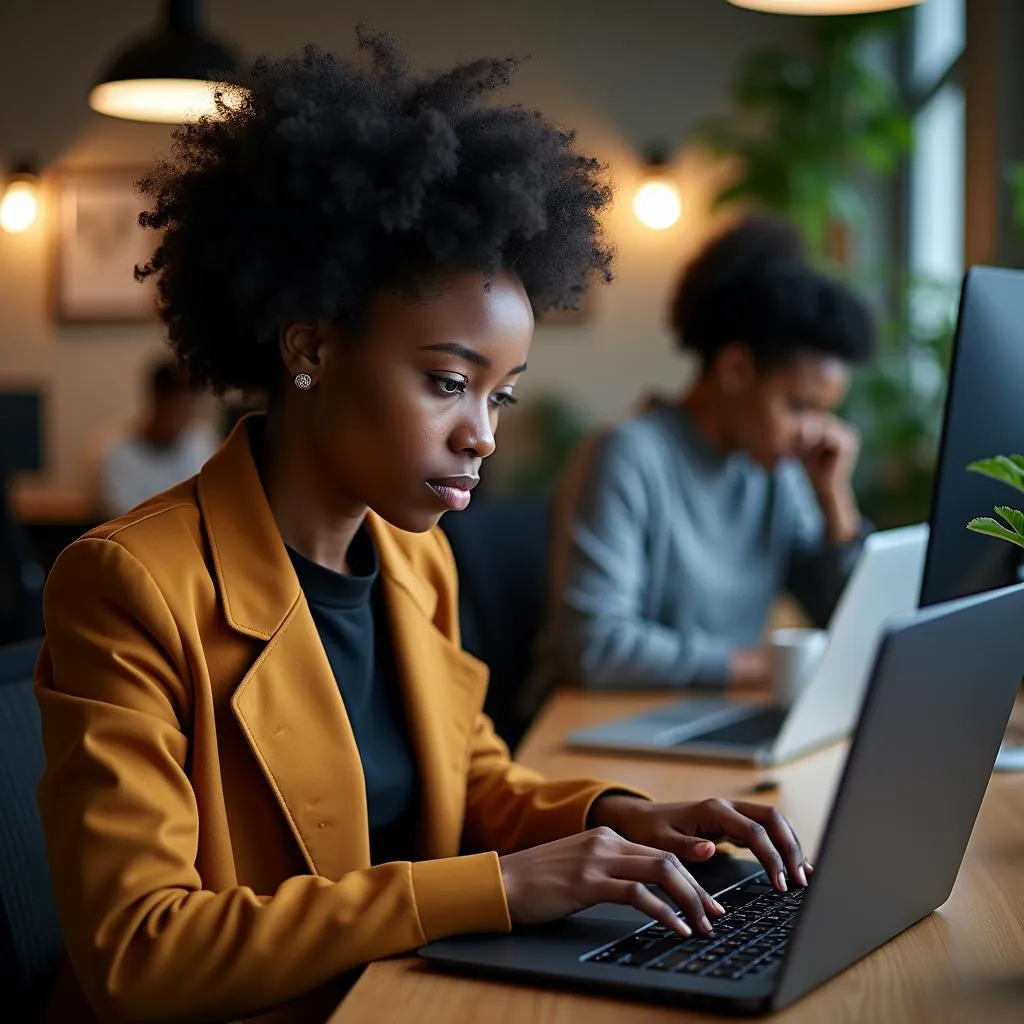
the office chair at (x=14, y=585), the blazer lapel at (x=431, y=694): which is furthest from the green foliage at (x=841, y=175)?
the blazer lapel at (x=431, y=694)

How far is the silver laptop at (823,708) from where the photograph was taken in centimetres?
158

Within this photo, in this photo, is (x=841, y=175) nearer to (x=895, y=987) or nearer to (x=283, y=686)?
(x=283, y=686)

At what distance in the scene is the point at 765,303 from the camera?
243 centimetres

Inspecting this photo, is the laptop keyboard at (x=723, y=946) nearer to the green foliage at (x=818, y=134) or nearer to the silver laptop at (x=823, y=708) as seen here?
the silver laptop at (x=823, y=708)

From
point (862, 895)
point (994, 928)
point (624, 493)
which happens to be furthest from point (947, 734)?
point (624, 493)

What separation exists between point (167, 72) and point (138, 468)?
116 inches

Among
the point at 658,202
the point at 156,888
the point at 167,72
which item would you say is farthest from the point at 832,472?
the point at 658,202

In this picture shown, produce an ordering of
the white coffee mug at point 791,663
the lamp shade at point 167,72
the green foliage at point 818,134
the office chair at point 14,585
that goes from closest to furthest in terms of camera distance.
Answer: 1. the white coffee mug at point 791,663
2. the lamp shade at point 167,72
3. the office chair at point 14,585
4. the green foliage at point 818,134

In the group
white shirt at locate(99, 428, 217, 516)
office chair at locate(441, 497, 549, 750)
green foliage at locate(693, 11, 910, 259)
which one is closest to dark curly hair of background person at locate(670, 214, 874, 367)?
office chair at locate(441, 497, 549, 750)

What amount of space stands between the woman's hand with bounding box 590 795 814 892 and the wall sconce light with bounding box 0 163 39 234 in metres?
5.36

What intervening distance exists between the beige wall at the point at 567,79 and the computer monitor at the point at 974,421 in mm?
4539

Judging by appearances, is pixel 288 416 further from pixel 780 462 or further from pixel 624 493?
pixel 780 462

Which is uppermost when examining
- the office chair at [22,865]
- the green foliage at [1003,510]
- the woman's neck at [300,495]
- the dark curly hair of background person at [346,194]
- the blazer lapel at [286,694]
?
the dark curly hair of background person at [346,194]

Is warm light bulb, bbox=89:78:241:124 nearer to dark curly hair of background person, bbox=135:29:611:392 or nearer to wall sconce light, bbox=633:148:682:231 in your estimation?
dark curly hair of background person, bbox=135:29:611:392
